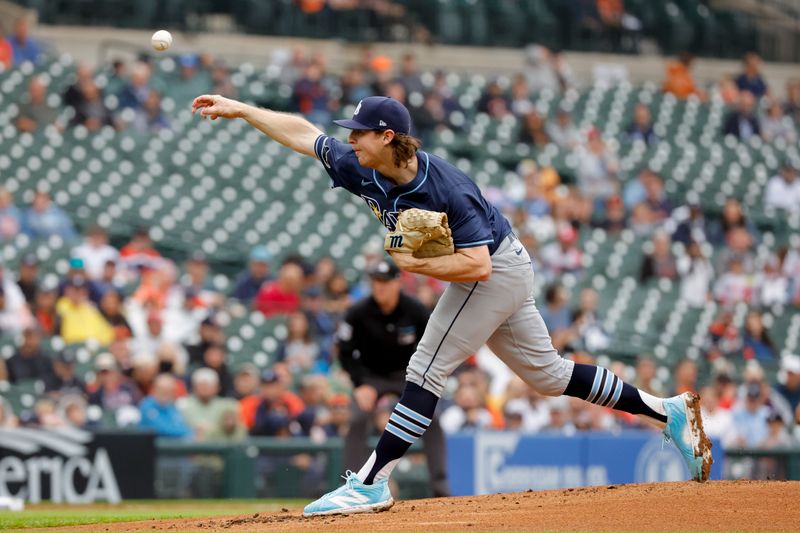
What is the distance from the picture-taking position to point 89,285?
1281 centimetres

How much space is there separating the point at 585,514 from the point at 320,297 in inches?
317

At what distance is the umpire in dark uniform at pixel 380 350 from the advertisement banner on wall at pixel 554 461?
2.00 meters

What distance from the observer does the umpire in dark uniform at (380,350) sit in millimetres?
8852

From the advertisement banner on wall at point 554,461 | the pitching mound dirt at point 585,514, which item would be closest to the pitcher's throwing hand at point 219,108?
the pitching mound dirt at point 585,514

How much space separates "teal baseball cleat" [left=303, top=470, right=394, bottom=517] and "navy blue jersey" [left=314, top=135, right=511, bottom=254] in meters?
1.17

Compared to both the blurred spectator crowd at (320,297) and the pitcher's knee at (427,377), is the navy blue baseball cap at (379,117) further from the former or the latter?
the blurred spectator crowd at (320,297)

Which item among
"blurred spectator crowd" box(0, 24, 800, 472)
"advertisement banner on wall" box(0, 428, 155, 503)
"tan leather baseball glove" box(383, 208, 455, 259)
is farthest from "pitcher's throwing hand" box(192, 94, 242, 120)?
"advertisement banner on wall" box(0, 428, 155, 503)

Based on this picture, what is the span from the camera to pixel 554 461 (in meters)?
11.3

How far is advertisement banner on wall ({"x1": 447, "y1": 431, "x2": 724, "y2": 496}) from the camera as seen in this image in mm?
11117

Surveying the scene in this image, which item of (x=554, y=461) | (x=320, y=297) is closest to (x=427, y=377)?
(x=554, y=461)

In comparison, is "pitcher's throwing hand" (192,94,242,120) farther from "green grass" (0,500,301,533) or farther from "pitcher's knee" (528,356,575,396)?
"green grass" (0,500,301,533)

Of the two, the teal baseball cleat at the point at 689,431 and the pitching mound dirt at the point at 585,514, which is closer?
the pitching mound dirt at the point at 585,514

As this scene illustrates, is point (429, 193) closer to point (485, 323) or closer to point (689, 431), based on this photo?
point (485, 323)

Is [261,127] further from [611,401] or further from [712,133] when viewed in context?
[712,133]
